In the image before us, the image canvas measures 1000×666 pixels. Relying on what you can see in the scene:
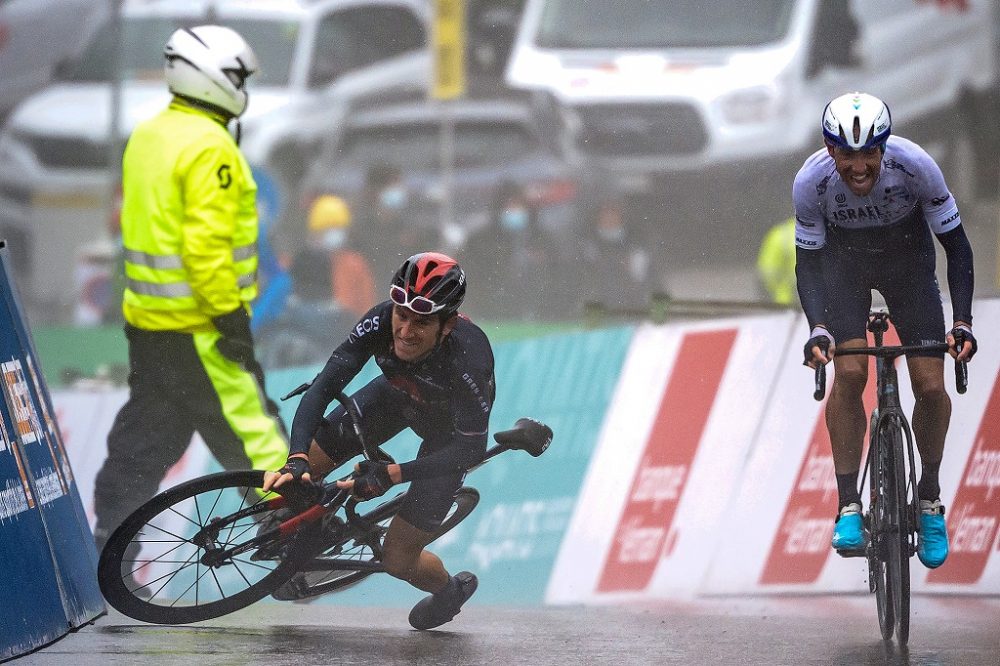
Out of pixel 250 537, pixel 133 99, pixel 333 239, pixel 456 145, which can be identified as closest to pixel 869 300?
pixel 250 537

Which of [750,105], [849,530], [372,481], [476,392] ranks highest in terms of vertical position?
[750,105]

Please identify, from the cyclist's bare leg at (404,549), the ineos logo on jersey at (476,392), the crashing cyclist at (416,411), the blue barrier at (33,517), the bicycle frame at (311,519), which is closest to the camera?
the blue barrier at (33,517)

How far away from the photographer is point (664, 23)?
8305 mm

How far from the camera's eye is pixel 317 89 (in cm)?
1002

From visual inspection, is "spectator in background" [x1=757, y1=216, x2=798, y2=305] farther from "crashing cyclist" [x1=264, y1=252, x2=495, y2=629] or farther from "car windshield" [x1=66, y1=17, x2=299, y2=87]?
"car windshield" [x1=66, y1=17, x2=299, y2=87]

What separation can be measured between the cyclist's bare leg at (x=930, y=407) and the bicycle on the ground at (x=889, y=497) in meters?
0.07

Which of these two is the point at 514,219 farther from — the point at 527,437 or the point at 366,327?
the point at 366,327

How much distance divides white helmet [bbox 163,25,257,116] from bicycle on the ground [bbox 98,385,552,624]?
141 cm

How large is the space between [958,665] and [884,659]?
28cm

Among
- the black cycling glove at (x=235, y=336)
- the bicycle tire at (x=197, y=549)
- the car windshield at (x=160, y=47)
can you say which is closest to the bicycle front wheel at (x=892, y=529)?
the bicycle tire at (x=197, y=549)

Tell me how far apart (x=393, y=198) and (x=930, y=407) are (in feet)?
13.5

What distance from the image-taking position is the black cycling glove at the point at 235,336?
22.4ft

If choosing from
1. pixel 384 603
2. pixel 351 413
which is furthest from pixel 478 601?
pixel 351 413

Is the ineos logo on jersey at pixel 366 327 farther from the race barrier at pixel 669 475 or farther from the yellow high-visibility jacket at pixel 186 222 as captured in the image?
the race barrier at pixel 669 475
